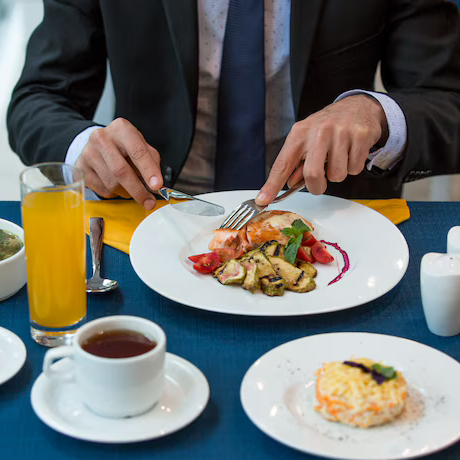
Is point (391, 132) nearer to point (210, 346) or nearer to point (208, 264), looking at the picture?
point (208, 264)

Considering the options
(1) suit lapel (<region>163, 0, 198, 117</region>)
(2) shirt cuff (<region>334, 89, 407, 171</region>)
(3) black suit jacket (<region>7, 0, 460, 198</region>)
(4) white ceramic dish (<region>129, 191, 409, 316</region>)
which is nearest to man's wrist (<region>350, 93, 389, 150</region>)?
(2) shirt cuff (<region>334, 89, 407, 171</region>)

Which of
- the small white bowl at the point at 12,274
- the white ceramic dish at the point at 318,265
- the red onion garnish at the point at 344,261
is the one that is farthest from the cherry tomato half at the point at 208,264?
the small white bowl at the point at 12,274

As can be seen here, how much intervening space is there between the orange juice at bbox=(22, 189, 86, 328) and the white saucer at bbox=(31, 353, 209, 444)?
0.14 m

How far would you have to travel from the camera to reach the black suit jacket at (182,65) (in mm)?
1846

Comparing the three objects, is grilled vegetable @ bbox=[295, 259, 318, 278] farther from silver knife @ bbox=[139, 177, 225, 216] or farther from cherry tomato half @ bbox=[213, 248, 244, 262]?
silver knife @ bbox=[139, 177, 225, 216]

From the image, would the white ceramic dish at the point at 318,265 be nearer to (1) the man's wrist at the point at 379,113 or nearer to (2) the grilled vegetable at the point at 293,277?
(2) the grilled vegetable at the point at 293,277

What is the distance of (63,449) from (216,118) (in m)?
1.40

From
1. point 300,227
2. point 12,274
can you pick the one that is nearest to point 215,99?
point 300,227

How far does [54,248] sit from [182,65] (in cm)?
104

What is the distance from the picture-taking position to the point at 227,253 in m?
1.34

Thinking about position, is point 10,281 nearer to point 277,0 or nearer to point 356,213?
point 356,213

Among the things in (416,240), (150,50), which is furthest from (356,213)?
(150,50)

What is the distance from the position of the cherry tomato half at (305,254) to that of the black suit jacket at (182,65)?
0.55 metres

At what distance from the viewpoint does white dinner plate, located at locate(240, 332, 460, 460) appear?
0.81 meters
